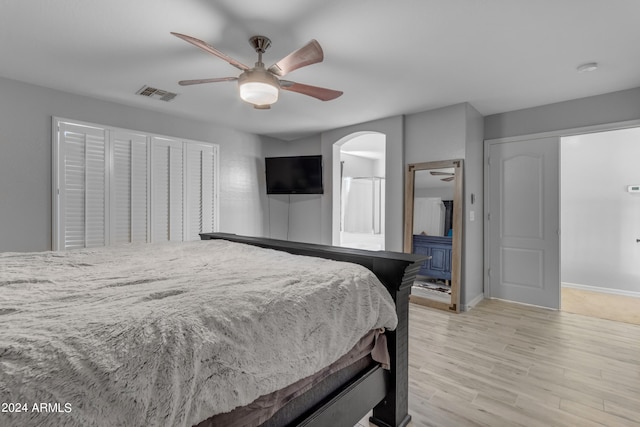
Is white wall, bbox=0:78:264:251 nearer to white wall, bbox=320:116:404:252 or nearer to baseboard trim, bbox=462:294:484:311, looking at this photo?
white wall, bbox=320:116:404:252

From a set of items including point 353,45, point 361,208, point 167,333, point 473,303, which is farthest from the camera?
point 361,208

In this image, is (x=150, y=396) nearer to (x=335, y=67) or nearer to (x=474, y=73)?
(x=335, y=67)

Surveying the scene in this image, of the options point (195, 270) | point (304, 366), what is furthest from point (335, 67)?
point (304, 366)

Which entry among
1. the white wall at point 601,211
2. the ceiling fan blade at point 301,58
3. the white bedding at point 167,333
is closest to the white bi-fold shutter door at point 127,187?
the white bedding at point 167,333

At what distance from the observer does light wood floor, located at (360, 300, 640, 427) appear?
176 centimetres

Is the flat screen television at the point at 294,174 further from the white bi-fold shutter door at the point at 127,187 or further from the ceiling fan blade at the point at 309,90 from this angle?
the ceiling fan blade at the point at 309,90

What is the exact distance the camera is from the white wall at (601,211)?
4.05 m

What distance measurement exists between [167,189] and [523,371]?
163 inches

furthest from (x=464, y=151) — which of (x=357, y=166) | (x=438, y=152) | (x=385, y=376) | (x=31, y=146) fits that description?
(x=31, y=146)

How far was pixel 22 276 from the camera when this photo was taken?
1322 millimetres

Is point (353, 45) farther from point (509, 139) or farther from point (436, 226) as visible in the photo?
point (509, 139)

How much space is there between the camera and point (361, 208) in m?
6.79

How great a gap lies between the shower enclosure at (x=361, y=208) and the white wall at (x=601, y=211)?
3224 mm

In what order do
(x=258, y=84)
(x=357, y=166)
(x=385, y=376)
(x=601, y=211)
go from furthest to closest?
(x=357, y=166) → (x=601, y=211) → (x=258, y=84) → (x=385, y=376)
